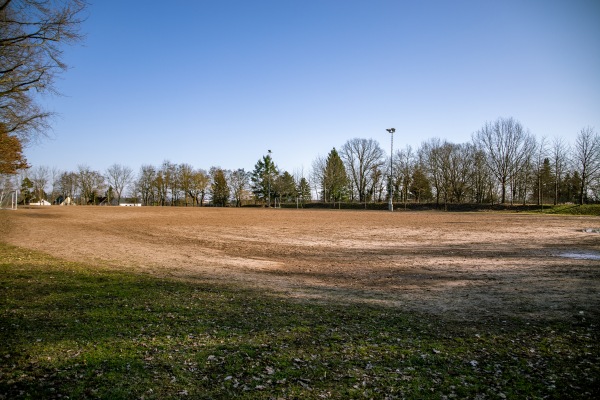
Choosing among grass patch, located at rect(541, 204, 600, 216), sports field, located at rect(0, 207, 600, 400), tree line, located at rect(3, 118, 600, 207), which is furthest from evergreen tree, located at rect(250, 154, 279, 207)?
sports field, located at rect(0, 207, 600, 400)

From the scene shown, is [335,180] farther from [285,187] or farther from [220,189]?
[220,189]

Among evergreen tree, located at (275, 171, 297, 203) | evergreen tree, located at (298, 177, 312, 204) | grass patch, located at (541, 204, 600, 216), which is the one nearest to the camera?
grass patch, located at (541, 204, 600, 216)

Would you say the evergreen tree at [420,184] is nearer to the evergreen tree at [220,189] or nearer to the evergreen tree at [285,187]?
the evergreen tree at [285,187]

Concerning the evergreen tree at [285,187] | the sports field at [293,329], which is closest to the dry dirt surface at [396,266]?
the sports field at [293,329]

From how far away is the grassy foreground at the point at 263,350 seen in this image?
4.77m

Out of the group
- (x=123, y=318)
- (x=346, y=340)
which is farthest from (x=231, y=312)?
(x=346, y=340)

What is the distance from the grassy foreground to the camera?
15.7ft

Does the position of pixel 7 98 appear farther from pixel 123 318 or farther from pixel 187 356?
pixel 187 356

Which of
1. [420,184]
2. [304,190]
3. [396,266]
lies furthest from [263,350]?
[304,190]

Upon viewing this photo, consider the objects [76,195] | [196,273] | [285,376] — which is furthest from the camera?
[76,195]

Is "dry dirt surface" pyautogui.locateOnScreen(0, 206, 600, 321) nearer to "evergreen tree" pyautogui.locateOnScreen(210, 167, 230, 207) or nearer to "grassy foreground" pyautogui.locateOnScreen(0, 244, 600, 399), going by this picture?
"grassy foreground" pyautogui.locateOnScreen(0, 244, 600, 399)

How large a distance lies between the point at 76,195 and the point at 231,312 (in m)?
136

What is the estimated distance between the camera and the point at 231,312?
7.88m

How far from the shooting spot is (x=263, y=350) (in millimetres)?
5984
